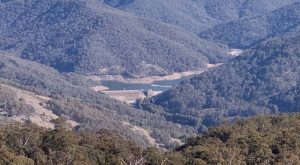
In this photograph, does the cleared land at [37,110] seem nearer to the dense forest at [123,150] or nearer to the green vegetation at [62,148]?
the dense forest at [123,150]

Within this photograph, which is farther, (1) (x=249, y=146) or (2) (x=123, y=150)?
(1) (x=249, y=146)

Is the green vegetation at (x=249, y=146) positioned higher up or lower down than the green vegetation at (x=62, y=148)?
higher up

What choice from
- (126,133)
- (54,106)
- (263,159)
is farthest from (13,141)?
(54,106)

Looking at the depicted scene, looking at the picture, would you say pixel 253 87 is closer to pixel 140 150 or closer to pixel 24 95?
pixel 24 95

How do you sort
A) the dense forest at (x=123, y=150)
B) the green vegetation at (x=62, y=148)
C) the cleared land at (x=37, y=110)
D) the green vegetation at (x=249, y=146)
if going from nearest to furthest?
the dense forest at (x=123, y=150)
the green vegetation at (x=249, y=146)
the green vegetation at (x=62, y=148)
the cleared land at (x=37, y=110)

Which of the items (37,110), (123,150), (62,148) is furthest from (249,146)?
(37,110)

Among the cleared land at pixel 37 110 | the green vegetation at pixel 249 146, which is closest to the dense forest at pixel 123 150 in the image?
the green vegetation at pixel 249 146

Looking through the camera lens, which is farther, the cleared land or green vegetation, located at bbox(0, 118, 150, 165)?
the cleared land

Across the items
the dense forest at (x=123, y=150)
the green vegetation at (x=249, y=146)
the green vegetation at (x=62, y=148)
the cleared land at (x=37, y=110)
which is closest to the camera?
the dense forest at (x=123, y=150)

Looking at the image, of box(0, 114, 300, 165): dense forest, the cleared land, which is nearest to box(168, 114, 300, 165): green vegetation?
box(0, 114, 300, 165): dense forest

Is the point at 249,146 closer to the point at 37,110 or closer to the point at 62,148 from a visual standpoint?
the point at 62,148

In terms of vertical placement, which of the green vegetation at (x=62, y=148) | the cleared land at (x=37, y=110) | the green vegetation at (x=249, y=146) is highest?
the green vegetation at (x=249, y=146)

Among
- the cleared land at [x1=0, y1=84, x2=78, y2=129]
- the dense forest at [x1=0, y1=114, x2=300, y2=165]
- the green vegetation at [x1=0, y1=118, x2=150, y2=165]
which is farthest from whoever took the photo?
the cleared land at [x1=0, y1=84, x2=78, y2=129]

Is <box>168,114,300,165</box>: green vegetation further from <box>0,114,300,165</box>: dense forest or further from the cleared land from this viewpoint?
the cleared land
